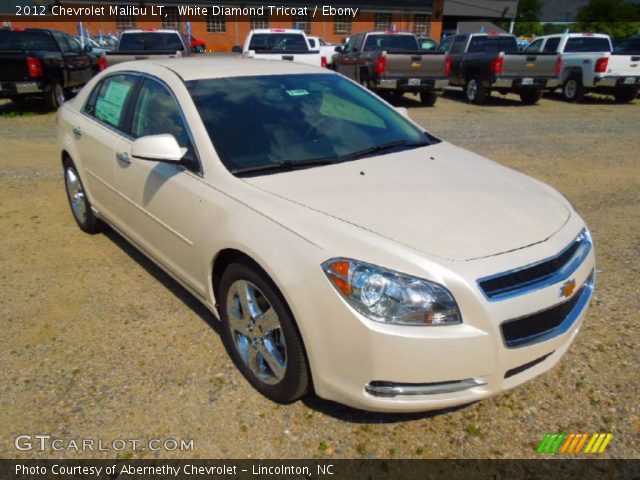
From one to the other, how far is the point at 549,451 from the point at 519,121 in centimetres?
1046

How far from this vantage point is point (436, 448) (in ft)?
8.00

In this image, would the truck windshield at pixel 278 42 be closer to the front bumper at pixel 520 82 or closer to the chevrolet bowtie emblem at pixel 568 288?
the front bumper at pixel 520 82

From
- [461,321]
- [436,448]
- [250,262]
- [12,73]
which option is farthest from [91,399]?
[12,73]

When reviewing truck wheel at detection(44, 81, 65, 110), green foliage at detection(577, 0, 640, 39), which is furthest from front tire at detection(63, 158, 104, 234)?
green foliage at detection(577, 0, 640, 39)

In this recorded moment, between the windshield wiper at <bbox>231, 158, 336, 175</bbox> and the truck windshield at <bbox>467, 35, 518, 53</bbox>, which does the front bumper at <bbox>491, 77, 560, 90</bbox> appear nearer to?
the truck windshield at <bbox>467, 35, 518, 53</bbox>

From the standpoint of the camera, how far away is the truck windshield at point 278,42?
14.0 metres

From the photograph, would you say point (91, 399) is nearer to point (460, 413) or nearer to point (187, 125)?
point (187, 125)

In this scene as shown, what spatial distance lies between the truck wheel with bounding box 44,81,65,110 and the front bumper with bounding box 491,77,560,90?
1082 centimetres

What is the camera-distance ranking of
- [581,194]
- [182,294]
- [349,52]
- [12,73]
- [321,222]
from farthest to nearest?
[349,52] → [12,73] → [581,194] → [182,294] → [321,222]

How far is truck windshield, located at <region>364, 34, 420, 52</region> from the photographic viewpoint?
47.6 feet

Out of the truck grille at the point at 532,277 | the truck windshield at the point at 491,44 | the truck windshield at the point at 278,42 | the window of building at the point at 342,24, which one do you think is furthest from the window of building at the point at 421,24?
the truck grille at the point at 532,277

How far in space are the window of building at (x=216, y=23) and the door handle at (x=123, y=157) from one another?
126 ft

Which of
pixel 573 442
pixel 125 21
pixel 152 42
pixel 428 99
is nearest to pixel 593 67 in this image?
pixel 428 99

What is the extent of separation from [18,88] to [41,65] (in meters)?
0.70
